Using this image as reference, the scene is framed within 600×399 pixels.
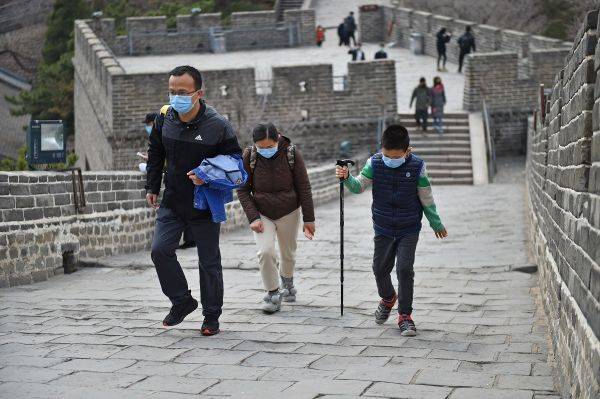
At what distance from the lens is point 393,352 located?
26.0 ft

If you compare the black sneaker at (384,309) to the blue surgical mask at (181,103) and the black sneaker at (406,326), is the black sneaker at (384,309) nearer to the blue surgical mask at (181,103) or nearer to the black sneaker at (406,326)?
the black sneaker at (406,326)

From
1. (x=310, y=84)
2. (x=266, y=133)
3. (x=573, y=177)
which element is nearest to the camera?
(x=573, y=177)

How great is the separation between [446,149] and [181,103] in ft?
66.2

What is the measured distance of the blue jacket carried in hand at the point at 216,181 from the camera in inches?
323

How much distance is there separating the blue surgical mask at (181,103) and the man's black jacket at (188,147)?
0.42 ft

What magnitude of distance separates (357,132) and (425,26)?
9852mm

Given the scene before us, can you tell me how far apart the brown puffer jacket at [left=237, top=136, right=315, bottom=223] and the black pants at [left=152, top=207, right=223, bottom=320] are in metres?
1.03

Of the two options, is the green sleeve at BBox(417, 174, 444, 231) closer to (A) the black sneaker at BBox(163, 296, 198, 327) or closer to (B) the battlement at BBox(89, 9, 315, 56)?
(A) the black sneaker at BBox(163, 296, 198, 327)

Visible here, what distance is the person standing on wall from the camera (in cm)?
955

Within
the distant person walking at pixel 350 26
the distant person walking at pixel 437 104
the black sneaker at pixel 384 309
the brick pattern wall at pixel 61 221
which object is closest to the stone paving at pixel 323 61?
the distant person walking at pixel 350 26

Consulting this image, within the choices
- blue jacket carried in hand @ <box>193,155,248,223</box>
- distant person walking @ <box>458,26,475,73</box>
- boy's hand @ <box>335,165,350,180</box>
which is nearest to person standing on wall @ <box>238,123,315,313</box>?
boy's hand @ <box>335,165,350,180</box>

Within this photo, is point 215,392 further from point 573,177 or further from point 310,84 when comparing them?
point 310,84

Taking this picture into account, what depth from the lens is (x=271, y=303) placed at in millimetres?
9547

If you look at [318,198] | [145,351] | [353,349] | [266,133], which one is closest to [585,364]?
[353,349]
